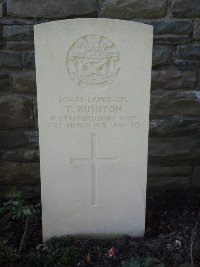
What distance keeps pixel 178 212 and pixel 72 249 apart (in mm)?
953

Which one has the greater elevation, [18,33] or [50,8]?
[50,8]

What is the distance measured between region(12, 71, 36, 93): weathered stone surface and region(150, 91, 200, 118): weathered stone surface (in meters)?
0.91

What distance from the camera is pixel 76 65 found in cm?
234

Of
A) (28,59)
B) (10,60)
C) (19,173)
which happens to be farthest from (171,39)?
(19,173)

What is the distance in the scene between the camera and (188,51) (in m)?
2.88

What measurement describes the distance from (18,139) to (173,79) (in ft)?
4.21

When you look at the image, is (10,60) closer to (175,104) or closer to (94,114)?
(94,114)

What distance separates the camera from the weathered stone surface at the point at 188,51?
2.87 m

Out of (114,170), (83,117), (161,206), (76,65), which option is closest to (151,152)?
(161,206)

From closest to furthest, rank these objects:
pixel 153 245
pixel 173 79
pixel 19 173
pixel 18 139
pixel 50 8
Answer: pixel 153 245, pixel 50 8, pixel 173 79, pixel 18 139, pixel 19 173

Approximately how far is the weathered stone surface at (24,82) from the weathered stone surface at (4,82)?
0.16ft

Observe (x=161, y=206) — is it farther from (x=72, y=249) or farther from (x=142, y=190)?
(x=72, y=249)

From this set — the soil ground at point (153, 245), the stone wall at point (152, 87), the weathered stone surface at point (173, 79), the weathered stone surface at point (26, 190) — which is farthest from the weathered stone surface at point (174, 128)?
the weathered stone surface at point (26, 190)

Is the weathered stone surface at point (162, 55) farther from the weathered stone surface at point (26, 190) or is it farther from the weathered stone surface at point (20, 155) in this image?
the weathered stone surface at point (26, 190)
